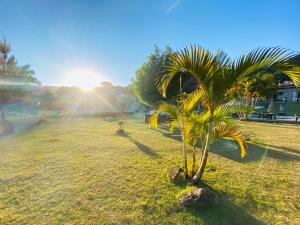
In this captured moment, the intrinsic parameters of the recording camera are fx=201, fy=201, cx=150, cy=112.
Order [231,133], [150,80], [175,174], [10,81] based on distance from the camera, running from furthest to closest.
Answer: [150,80] → [10,81] → [175,174] → [231,133]

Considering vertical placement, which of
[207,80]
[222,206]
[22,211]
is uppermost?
[207,80]

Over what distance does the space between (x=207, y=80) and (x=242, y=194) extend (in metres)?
2.30

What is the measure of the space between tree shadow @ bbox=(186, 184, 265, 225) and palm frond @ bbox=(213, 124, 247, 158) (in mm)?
1047

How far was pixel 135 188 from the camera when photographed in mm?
4180

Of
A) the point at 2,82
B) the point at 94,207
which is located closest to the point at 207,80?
the point at 94,207

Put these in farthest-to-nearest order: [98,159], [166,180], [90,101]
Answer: [90,101] < [98,159] < [166,180]

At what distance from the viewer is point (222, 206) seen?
11.2ft

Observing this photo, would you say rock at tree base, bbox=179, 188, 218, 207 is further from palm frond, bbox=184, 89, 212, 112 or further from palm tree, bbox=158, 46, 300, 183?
palm frond, bbox=184, 89, 212, 112

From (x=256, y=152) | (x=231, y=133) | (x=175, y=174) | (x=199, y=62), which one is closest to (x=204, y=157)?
(x=231, y=133)

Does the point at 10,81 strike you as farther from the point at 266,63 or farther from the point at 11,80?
the point at 266,63

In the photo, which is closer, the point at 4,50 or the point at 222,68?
the point at 222,68

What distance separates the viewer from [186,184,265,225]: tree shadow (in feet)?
9.91

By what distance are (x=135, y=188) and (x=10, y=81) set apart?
14.3 metres

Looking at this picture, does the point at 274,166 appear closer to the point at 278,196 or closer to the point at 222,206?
the point at 278,196
